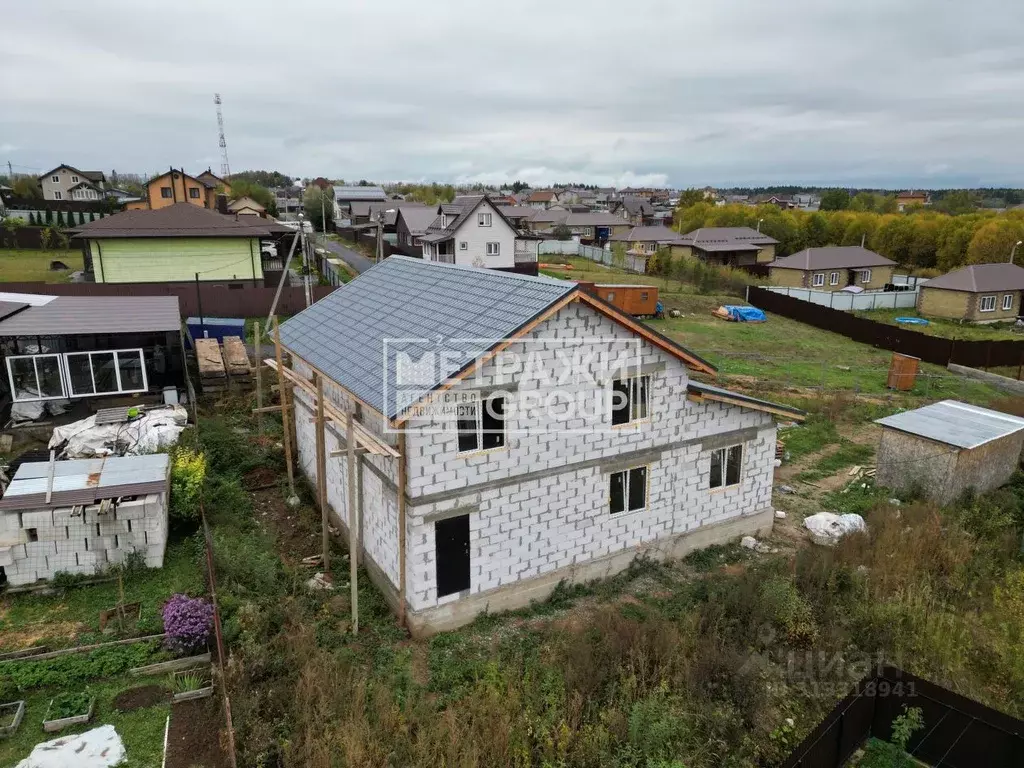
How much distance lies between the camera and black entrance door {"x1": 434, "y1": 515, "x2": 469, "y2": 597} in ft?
36.8

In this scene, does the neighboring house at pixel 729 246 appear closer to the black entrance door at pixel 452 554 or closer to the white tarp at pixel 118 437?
the white tarp at pixel 118 437

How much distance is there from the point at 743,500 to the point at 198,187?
55.5 meters

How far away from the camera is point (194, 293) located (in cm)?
3325

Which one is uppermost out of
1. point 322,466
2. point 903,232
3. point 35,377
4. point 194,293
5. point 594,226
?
point 594,226

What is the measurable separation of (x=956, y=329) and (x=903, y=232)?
3450 centimetres

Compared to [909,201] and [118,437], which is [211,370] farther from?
[909,201]

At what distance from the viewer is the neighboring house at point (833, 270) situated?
169 ft

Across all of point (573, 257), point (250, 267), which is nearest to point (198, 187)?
point (250, 267)

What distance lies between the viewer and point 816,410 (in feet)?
77.0

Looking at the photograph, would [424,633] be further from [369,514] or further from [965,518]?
[965,518]

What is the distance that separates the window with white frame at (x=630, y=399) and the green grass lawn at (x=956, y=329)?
109 ft

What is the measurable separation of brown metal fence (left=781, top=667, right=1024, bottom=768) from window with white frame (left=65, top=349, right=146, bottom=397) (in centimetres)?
1926

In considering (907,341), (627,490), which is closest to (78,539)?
(627,490)

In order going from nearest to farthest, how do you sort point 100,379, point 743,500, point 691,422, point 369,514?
1. point 369,514
2. point 691,422
3. point 743,500
4. point 100,379
